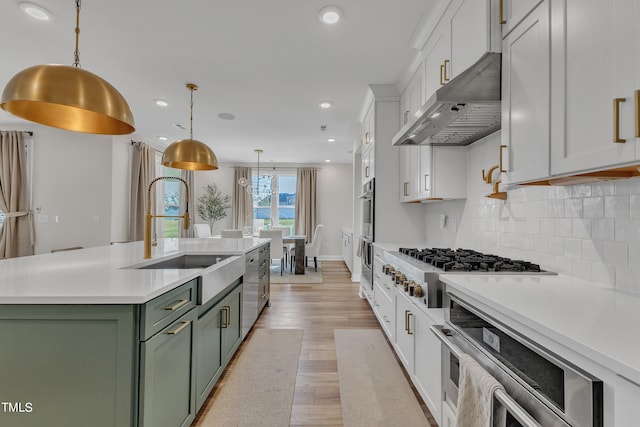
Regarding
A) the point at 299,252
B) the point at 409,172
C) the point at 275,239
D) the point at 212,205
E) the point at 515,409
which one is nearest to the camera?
the point at 515,409

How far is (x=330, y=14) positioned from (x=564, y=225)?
2007mm

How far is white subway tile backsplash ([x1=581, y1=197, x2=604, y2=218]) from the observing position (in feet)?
4.32

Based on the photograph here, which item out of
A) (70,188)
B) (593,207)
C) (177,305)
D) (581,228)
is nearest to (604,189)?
(593,207)

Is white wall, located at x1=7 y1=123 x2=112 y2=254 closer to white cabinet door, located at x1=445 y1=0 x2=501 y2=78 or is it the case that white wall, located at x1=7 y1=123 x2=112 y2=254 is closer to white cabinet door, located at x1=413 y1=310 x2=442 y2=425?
white cabinet door, located at x1=413 y1=310 x2=442 y2=425

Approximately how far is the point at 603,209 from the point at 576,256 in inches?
10.1

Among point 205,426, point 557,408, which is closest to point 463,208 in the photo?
point 557,408

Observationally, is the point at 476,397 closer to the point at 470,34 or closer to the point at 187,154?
the point at 470,34

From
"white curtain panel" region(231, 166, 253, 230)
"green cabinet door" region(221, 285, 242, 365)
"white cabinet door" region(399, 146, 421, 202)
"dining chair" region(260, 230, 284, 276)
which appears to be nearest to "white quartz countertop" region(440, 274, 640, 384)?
"green cabinet door" region(221, 285, 242, 365)

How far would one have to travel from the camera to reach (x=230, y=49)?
272cm

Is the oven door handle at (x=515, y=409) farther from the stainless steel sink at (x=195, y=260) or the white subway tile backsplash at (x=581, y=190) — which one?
the stainless steel sink at (x=195, y=260)

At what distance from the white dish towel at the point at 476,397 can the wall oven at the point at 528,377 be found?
0.09 ft

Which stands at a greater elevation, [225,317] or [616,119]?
[616,119]

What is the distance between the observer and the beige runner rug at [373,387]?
1817 mm

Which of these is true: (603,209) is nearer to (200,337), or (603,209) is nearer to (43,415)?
(200,337)
